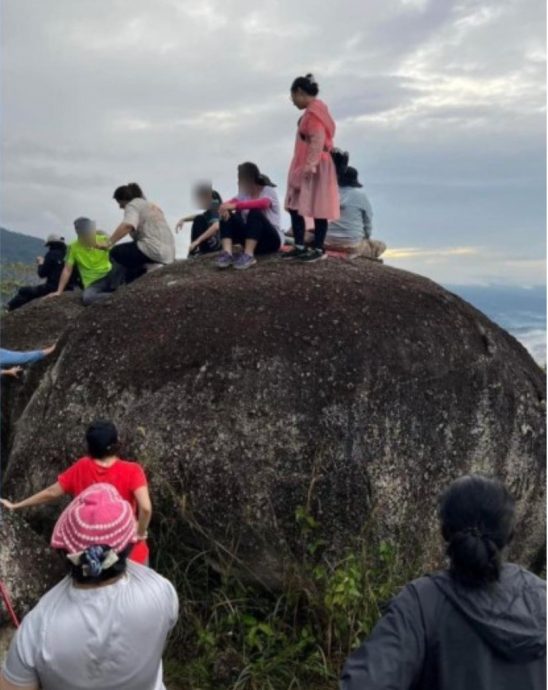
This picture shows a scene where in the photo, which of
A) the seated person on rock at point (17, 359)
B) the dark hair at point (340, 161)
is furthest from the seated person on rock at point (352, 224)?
the seated person on rock at point (17, 359)

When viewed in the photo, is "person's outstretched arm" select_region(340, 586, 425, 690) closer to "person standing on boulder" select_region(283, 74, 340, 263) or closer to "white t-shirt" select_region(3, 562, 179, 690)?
"white t-shirt" select_region(3, 562, 179, 690)

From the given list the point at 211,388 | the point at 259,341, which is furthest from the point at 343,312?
the point at 211,388

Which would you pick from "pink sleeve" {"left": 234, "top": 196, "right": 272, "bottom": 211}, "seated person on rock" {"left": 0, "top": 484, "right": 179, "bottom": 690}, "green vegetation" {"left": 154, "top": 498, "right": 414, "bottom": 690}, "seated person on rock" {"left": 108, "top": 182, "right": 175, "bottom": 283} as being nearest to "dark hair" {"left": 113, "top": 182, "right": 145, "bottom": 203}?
"seated person on rock" {"left": 108, "top": 182, "right": 175, "bottom": 283}

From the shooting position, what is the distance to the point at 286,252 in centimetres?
725

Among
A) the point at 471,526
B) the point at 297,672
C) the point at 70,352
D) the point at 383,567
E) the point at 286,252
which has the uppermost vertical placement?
the point at 286,252

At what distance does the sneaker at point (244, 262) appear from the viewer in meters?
7.07

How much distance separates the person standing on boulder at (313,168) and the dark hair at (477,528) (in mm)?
4592

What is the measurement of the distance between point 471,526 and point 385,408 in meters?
3.38

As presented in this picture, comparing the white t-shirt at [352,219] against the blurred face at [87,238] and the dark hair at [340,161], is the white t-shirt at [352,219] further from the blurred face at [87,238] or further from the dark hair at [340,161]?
the blurred face at [87,238]

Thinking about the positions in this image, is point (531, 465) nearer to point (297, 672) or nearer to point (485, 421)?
Result: point (485, 421)

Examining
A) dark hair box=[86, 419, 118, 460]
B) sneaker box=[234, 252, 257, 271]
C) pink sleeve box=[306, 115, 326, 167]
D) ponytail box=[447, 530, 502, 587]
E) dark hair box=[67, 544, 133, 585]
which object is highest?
pink sleeve box=[306, 115, 326, 167]

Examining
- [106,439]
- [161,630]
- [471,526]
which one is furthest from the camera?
[106,439]

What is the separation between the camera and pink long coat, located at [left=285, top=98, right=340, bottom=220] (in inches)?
273

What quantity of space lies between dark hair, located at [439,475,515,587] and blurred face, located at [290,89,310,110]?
4945 millimetres
